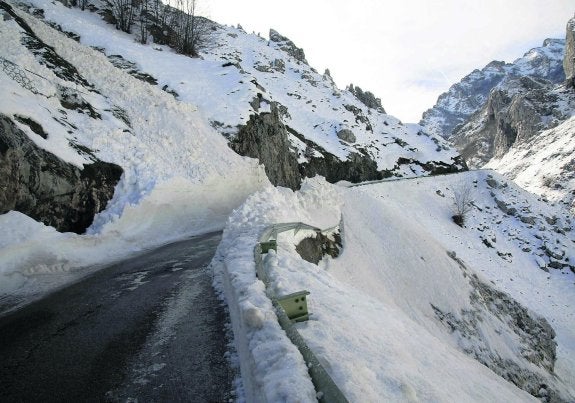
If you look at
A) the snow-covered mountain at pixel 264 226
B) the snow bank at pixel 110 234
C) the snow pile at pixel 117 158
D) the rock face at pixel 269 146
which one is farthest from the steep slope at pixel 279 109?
the snow bank at pixel 110 234

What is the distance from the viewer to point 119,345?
14.1 ft

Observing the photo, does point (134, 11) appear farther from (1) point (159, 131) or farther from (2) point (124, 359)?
(2) point (124, 359)

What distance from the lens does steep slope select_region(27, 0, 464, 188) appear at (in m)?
26.2

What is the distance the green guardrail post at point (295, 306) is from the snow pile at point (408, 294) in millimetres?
174

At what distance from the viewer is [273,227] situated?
8.76 m

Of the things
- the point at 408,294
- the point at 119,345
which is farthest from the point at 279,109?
the point at 119,345

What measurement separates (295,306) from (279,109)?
4321 cm

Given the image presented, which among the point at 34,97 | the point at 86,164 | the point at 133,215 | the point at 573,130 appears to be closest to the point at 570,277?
the point at 133,215

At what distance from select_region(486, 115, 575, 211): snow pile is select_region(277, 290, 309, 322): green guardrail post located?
7795cm

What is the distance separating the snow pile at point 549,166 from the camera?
254ft

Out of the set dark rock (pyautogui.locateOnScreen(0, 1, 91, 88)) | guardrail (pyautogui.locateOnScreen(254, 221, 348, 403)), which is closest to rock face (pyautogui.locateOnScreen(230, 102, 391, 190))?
dark rock (pyautogui.locateOnScreen(0, 1, 91, 88))

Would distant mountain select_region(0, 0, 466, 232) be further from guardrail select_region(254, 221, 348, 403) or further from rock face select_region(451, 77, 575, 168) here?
rock face select_region(451, 77, 575, 168)

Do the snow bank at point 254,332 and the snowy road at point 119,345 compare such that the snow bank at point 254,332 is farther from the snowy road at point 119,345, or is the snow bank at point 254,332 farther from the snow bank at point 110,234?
the snow bank at point 110,234

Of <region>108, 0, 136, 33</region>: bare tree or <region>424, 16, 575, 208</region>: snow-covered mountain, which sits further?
<region>424, 16, 575, 208</region>: snow-covered mountain
